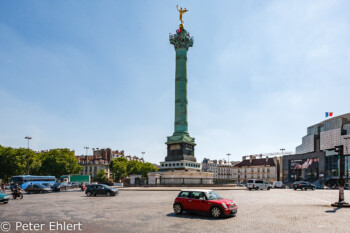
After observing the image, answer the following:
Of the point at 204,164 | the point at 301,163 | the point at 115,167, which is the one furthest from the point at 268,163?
the point at 115,167

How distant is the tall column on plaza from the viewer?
62.6 m

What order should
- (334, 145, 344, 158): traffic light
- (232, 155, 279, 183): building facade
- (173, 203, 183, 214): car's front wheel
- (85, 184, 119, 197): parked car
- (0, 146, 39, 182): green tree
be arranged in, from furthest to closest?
(232, 155, 279, 183): building facade
(0, 146, 39, 182): green tree
(85, 184, 119, 197): parked car
(334, 145, 344, 158): traffic light
(173, 203, 183, 214): car's front wheel

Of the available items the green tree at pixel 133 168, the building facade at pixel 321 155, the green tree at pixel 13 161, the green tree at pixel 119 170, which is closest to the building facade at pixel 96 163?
the green tree at pixel 133 168

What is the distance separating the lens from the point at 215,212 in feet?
53.0

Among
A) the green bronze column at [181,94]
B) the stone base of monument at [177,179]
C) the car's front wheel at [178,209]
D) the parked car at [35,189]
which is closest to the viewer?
the car's front wheel at [178,209]

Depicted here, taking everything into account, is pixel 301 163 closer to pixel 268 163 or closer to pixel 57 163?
pixel 268 163

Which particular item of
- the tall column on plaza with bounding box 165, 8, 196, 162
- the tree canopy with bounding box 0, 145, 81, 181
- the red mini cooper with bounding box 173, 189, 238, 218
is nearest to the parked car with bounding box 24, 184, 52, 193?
the tall column on plaza with bounding box 165, 8, 196, 162

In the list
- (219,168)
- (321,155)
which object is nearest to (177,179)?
(321,155)

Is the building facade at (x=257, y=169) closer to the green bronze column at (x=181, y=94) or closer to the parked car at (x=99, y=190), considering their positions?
the green bronze column at (x=181, y=94)

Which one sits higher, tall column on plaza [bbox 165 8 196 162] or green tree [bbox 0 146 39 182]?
tall column on plaza [bbox 165 8 196 162]

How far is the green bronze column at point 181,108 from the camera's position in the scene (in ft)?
205

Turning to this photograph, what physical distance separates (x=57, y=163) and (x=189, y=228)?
7496 cm

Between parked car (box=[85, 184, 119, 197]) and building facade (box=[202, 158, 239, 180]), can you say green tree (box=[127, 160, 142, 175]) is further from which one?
parked car (box=[85, 184, 119, 197])

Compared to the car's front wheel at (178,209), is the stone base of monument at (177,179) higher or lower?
lower
